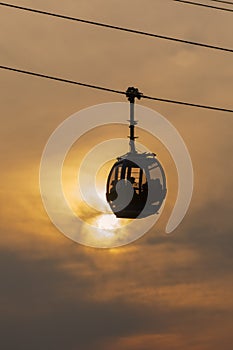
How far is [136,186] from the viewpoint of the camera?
5850cm

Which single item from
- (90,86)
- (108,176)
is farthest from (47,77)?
(108,176)

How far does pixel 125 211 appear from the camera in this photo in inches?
2266

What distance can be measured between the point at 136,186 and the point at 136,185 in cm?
4

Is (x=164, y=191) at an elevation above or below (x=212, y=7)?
below

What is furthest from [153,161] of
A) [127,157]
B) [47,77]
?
[47,77]

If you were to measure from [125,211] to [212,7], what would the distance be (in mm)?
6524

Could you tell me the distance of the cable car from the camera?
189 ft

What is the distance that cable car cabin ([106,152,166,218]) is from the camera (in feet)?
189

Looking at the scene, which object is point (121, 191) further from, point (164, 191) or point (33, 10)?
point (33, 10)

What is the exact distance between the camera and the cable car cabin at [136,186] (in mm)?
57656

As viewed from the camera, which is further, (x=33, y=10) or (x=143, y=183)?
(x=143, y=183)

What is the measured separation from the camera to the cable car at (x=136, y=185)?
57.6 metres

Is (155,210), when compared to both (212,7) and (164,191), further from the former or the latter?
(212,7)

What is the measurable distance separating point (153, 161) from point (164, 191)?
45.1 inches
